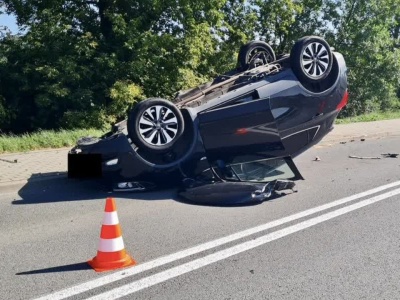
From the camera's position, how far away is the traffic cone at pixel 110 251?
3.96m

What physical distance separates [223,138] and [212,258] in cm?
255

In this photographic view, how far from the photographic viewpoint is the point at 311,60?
7109mm

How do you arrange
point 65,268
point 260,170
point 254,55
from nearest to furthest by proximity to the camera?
point 65,268, point 260,170, point 254,55

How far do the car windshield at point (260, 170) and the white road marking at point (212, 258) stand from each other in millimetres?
1177

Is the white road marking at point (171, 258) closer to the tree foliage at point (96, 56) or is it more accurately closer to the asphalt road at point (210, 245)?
the asphalt road at point (210, 245)

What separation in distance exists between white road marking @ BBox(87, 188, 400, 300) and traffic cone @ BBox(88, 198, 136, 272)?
0.38m

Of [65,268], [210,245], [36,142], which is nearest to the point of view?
[65,268]

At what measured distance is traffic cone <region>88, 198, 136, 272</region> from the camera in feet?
13.0

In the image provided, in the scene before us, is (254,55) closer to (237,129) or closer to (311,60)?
(311,60)

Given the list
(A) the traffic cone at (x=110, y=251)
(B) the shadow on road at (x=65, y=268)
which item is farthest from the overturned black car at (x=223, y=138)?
(B) the shadow on road at (x=65, y=268)

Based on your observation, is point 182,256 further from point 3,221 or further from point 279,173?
point 279,173

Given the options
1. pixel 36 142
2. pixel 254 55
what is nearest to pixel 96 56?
pixel 36 142

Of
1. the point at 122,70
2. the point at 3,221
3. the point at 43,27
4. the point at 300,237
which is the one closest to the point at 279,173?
the point at 300,237

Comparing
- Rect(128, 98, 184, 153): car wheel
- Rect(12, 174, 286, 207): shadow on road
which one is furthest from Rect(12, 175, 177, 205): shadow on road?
Rect(128, 98, 184, 153): car wheel
